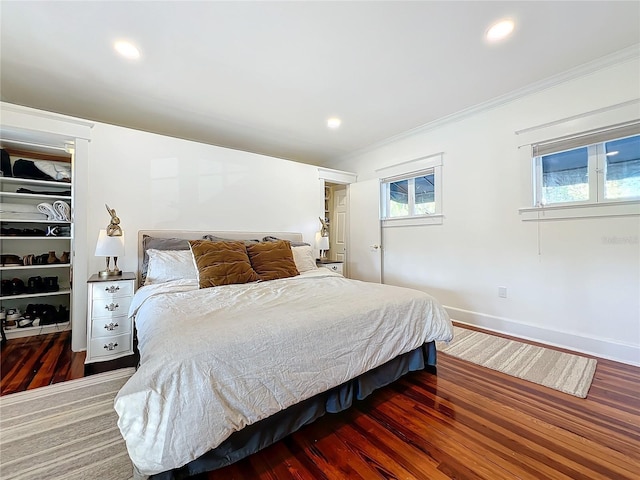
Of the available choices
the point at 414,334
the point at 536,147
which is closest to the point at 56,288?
the point at 414,334

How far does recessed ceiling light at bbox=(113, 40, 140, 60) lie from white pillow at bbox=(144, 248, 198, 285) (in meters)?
1.69

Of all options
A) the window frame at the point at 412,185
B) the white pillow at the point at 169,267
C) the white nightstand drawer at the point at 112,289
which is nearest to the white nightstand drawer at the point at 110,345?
the white nightstand drawer at the point at 112,289

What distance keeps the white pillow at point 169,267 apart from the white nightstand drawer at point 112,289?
15cm

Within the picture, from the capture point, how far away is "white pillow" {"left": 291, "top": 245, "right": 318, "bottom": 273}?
3.21 meters

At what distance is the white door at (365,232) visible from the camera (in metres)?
4.28

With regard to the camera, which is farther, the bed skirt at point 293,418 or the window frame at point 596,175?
the window frame at point 596,175

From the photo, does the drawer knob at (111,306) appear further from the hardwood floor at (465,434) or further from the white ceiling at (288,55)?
the white ceiling at (288,55)

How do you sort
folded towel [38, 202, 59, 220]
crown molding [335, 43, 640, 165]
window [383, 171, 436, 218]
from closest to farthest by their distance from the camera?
1. crown molding [335, 43, 640, 165]
2. folded towel [38, 202, 59, 220]
3. window [383, 171, 436, 218]

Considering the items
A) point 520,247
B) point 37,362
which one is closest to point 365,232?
point 520,247

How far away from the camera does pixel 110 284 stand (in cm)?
235

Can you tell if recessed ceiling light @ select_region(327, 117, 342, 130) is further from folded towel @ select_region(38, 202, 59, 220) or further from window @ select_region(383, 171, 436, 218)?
folded towel @ select_region(38, 202, 59, 220)

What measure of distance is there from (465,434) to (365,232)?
3.27m

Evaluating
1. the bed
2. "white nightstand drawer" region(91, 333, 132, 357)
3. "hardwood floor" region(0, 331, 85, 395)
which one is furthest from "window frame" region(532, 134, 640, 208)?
"hardwood floor" region(0, 331, 85, 395)

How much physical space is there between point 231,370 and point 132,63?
2642mm
